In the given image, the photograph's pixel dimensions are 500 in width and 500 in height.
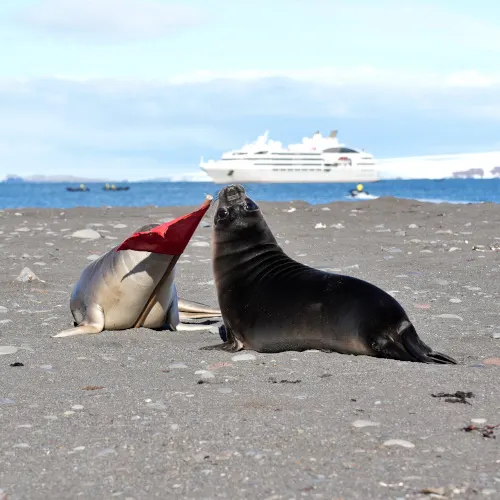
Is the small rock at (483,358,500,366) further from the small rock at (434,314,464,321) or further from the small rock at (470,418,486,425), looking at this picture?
the small rock at (434,314,464,321)

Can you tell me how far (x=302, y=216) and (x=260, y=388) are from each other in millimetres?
15119

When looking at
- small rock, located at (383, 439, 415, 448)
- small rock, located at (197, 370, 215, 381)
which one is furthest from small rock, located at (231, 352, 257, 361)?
small rock, located at (383, 439, 415, 448)

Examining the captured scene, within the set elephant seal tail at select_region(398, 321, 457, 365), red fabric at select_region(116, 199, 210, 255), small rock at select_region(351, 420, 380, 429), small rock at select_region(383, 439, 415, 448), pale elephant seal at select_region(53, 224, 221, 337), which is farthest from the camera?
pale elephant seal at select_region(53, 224, 221, 337)

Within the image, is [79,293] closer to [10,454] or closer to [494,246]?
[10,454]

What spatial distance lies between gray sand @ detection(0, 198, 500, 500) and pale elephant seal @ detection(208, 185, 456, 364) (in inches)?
6.8

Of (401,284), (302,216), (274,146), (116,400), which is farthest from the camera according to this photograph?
(274,146)

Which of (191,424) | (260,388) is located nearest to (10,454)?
(191,424)

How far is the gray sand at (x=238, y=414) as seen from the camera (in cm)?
339

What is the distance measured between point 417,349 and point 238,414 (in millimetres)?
1779

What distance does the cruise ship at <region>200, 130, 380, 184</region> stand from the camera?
4510 inches

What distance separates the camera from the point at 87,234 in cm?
1537

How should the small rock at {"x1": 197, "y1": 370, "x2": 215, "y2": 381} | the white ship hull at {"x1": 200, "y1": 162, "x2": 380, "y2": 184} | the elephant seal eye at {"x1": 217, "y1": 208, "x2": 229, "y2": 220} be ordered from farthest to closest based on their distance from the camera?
the white ship hull at {"x1": 200, "y1": 162, "x2": 380, "y2": 184} → the elephant seal eye at {"x1": 217, "y1": 208, "x2": 229, "y2": 220} → the small rock at {"x1": 197, "y1": 370, "x2": 215, "y2": 381}

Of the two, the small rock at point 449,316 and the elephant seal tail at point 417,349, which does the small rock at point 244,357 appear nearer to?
the elephant seal tail at point 417,349

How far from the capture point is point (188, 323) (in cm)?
771
